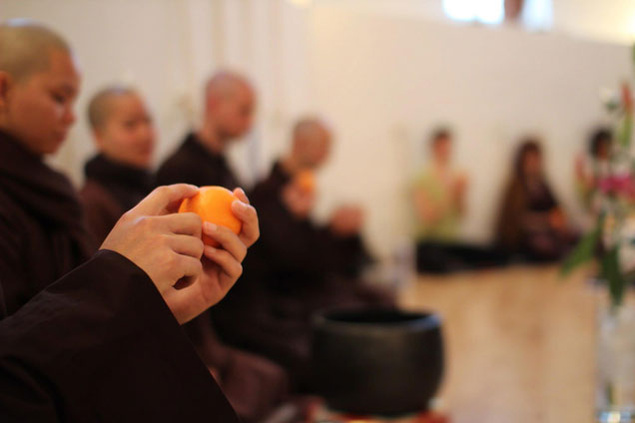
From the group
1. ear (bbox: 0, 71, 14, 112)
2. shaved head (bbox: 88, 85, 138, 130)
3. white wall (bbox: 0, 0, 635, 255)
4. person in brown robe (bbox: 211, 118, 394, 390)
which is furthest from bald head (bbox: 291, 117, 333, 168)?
ear (bbox: 0, 71, 14, 112)

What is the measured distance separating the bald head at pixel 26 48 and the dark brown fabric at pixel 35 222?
0.37ft

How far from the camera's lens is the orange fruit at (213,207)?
0.79 metres

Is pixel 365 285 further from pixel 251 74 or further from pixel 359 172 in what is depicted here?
pixel 359 172

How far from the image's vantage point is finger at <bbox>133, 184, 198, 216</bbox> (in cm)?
75

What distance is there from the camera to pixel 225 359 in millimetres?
2408

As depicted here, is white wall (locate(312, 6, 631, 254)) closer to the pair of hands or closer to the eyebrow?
the eyebrow

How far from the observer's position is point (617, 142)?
1853 millimetres

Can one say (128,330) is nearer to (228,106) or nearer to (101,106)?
(101,106)

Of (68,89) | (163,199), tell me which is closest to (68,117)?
(68,89)

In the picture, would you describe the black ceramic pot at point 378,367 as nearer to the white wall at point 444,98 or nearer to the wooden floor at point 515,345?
the wooden floor at point 515,345

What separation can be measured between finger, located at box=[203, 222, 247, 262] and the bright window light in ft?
24.1

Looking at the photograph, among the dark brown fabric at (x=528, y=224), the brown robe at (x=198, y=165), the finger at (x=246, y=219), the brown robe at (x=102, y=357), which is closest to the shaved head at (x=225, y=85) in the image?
the brown robe at (x=198, y=165)

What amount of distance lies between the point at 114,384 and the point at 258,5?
501cm

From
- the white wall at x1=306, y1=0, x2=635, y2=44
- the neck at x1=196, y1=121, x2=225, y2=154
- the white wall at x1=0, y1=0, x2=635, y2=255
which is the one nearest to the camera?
the neck at x1=196, y1=121, x2=225, y2=154
